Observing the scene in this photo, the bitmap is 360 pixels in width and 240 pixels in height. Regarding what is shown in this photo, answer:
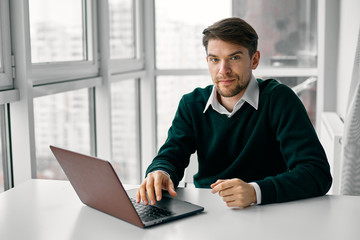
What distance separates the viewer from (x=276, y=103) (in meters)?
1.61

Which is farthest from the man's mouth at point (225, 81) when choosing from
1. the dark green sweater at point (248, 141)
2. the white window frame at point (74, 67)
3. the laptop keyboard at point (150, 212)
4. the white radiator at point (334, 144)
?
the white radiator at point (334, 144)

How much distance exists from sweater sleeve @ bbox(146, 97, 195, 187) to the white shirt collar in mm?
108

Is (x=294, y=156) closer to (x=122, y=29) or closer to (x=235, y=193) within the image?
(x=235, y=193)

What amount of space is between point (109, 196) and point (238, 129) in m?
0.65

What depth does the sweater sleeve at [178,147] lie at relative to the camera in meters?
1.60

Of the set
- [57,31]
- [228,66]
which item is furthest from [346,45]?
[57,31]

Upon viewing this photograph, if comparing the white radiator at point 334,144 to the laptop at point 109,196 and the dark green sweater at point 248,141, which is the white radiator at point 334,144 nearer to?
the dark green sweater at point 248,141

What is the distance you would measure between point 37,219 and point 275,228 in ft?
2.11

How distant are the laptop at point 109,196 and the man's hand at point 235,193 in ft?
0.25

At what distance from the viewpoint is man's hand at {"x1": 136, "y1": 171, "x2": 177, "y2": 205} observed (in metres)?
1.30

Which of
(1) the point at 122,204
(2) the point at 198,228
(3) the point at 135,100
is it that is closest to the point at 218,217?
(2) the point at 198,228

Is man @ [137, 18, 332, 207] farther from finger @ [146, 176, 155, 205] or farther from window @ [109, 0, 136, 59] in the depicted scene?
window @ [109, 0, 136, 59]

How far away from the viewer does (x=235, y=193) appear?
1.26 metres

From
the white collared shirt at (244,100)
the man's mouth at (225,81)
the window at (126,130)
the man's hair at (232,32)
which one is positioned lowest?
the window at (126,130)
